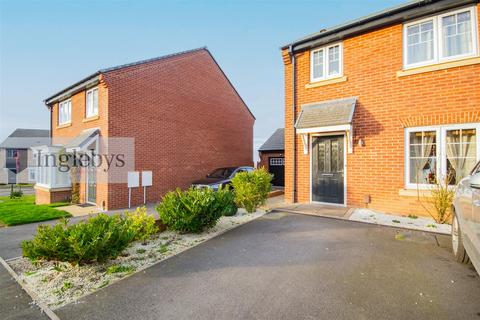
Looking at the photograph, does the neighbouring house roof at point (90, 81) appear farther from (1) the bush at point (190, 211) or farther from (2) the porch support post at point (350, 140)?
(2) the porch support post at point (350, 140)

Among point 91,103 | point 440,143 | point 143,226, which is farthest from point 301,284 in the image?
point 91,103

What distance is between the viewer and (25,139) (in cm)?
4216

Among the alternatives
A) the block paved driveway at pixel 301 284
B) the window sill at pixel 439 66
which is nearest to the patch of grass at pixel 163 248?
the block paved driveway at pixel 301 284

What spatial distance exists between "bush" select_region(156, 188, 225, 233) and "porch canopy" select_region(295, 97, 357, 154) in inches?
168

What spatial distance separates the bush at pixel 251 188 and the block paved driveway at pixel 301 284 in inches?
102

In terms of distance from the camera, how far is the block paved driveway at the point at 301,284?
8.86ft

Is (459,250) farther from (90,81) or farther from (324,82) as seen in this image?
(90,81)

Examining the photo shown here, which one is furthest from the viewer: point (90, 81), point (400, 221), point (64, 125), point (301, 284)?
point (64, 125)

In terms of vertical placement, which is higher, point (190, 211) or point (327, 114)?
point (327, 114)

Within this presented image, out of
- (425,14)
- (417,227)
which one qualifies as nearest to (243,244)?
(417,227)

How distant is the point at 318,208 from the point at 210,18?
1001cm

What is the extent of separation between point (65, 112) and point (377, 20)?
1587cm

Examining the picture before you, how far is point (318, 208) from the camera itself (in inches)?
312

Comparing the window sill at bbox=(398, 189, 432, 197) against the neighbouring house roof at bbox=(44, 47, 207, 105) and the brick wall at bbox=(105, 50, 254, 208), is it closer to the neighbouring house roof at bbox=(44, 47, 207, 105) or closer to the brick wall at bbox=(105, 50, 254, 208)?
the brick wall at bbox=(105, 50, 254, 208)
